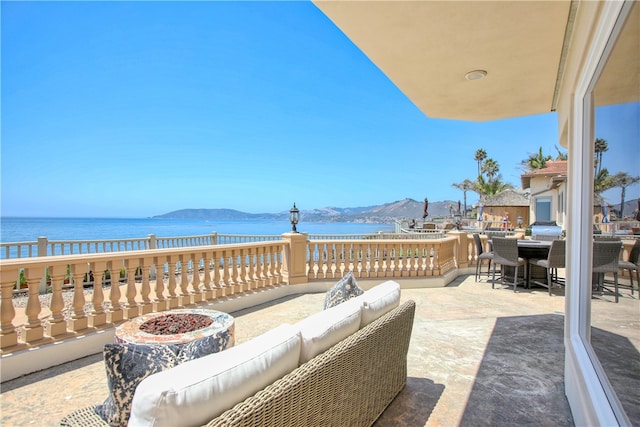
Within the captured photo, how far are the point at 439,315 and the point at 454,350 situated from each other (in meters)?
1.21

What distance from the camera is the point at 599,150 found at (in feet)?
5.79

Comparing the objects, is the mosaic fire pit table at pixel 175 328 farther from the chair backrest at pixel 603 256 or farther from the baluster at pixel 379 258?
the baluster at pixel 379 258

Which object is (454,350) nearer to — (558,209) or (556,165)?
(558,209)

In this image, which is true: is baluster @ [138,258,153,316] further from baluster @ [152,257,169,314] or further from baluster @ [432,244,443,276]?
baluster @ [432,244,443,276]

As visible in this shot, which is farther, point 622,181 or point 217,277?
point 217,277

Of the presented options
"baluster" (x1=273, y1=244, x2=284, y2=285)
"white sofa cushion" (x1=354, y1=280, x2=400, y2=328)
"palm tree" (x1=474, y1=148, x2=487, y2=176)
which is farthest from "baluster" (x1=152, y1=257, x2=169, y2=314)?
"palm tree" (x1=474, y1=148, x2=487, y2=176)

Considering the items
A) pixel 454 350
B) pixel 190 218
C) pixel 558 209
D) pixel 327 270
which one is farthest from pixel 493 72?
pixel 190 218

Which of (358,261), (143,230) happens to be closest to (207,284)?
(358,261)

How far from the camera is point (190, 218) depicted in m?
85.4

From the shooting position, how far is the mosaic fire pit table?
6.83 feet

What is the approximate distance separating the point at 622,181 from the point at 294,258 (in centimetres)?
481

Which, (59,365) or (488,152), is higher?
(488,152)

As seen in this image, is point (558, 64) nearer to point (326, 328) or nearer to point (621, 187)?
point (621, 187)

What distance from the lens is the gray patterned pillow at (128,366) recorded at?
118cm
